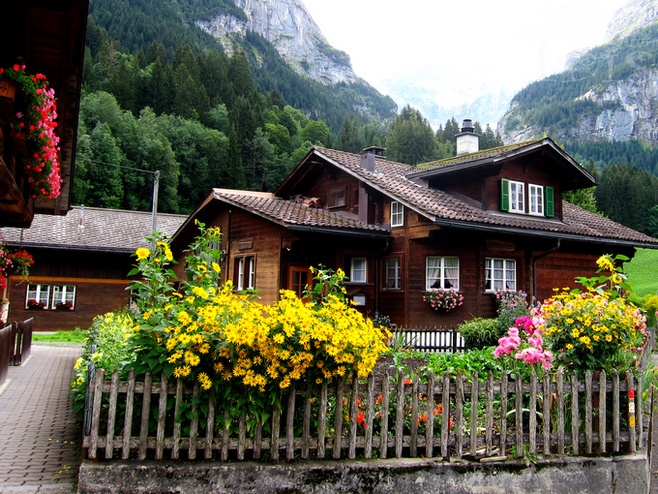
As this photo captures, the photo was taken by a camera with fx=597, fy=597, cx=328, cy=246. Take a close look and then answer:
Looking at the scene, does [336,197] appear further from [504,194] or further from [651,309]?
[651,309]

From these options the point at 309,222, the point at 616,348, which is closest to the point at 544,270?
the point at 309,222

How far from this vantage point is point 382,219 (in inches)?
773

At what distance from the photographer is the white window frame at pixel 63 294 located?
27.8 m

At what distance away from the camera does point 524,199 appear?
20.5 m

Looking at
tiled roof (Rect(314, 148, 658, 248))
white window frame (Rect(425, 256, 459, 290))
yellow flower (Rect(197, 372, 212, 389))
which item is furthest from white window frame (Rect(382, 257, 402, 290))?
yellow flower (Rect(197, 372, 212, 389))

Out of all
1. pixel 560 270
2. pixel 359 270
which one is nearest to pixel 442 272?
pixel 359 270

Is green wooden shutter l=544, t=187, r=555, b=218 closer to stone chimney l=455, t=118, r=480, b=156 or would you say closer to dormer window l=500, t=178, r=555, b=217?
dormer window l=500, t=178, r=555, b=217

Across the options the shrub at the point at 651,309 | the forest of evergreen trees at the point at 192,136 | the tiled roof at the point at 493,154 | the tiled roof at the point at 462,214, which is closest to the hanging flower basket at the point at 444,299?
the tiled roof at the point at 462,214

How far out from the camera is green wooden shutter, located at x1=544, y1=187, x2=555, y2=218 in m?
21.1

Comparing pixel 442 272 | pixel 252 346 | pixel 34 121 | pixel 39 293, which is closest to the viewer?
pixel 252 346

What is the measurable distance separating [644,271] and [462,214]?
45.3 metres

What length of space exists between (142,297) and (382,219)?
14.0 m

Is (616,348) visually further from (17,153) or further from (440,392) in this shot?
(17,153)

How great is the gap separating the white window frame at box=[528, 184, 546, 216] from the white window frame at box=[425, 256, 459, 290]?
422 cm
